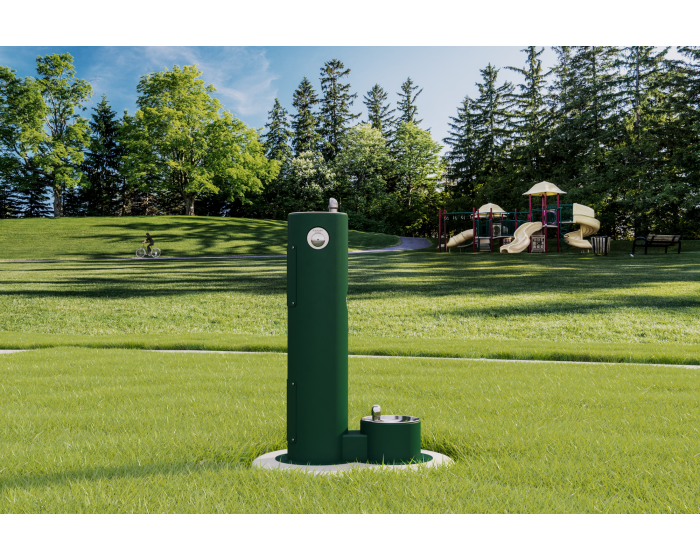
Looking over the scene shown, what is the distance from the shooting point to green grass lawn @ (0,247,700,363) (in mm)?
7633

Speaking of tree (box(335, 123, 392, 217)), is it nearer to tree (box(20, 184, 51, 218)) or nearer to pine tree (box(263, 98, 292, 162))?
pine tree (box(263, 98, 292, 162))

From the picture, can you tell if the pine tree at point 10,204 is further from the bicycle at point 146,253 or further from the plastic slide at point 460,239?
the plastic slide at point 460,239

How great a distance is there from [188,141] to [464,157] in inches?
970

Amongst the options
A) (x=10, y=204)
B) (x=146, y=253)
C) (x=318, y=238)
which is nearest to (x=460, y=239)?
(x=146, y=253)

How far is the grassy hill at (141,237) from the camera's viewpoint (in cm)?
3433

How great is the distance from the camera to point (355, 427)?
3.63m

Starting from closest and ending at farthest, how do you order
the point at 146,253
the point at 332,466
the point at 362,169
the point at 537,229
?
the point at 332,466 < the point at 537,229 < the point at 146,253 < the point at 362,169

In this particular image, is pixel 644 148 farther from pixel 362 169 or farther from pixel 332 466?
pixel 332 466

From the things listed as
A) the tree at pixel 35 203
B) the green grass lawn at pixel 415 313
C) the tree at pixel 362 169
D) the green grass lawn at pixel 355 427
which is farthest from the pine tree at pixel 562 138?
the tree at pixel 35 203

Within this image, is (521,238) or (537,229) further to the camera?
(537,229)

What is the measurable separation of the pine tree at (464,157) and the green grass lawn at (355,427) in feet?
155

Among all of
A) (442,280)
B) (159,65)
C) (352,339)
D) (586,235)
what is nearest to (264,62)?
(159,65)

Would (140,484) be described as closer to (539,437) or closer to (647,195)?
(539,437)

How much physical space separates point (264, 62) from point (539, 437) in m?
42.6
